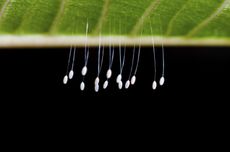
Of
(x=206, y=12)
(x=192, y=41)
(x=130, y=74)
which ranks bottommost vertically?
(x=130, y=74)

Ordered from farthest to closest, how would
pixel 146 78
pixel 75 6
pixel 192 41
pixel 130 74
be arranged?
pixel 146 78 → pixel 130 74 → pixel 192 41 → pixel 75 6

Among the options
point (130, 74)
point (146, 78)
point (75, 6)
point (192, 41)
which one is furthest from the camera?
point (146, 78)

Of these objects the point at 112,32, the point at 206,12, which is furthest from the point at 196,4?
the point at 112,32

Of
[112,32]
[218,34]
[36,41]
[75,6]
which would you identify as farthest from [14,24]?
[218,34]

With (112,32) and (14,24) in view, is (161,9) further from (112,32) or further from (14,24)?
(14,24)

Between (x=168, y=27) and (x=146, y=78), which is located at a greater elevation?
(x=168, y=27)

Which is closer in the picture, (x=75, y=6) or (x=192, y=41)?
(x=75, y=6)
